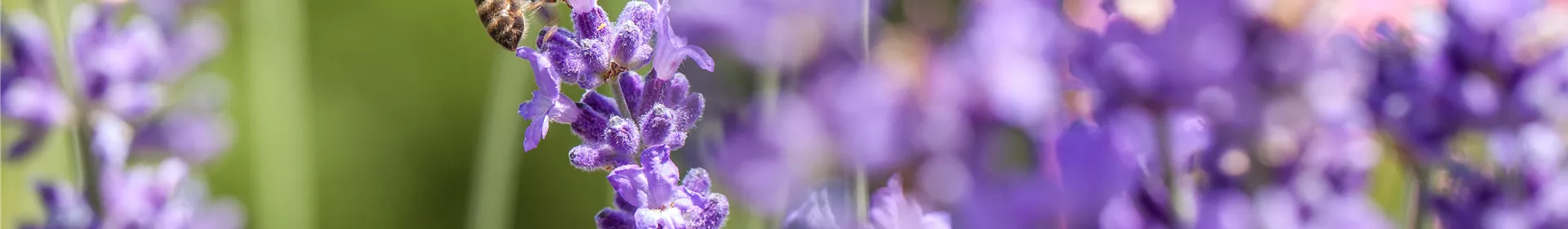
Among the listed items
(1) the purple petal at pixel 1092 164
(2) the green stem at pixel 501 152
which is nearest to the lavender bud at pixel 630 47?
(1) the purple petal at pixel 1092 164

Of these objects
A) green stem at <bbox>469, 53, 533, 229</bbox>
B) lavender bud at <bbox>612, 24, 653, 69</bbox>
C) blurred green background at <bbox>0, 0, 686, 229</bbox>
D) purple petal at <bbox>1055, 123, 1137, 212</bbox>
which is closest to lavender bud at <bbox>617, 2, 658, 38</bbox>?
lavender bud at <bbox>612, 24, 653, 69</bbox>

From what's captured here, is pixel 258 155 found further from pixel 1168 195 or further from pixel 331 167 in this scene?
pixel 1168 195

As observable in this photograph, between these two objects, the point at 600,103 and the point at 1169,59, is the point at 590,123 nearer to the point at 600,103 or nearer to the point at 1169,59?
the point at 600,103

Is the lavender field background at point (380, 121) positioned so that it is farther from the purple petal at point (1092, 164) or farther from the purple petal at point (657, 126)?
the purple petal at point (657, 126)

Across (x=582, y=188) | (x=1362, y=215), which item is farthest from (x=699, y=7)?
(x=1362, y=215)

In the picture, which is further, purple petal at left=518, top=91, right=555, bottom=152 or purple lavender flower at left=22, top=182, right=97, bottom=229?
purple lavender flower at left=22, top=182, right=97, bottom=229

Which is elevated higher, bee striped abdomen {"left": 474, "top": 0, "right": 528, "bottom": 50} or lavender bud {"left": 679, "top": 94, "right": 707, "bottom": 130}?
bee striped abdomen {"left": 474, "top": 0, "right": 528, "bottom": 50}

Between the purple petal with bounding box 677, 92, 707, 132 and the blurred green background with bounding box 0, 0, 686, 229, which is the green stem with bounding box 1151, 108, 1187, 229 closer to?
the purple petal with bounding box 677, 92, 707, 132
